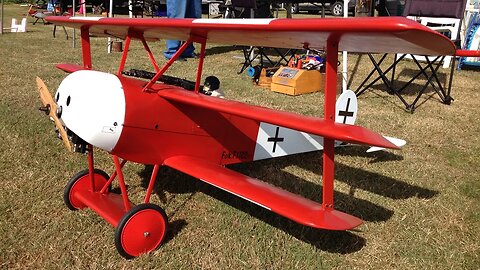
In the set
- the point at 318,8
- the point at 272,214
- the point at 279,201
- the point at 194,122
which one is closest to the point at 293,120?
the point at 279,201

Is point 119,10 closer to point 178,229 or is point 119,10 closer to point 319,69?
point 319,69

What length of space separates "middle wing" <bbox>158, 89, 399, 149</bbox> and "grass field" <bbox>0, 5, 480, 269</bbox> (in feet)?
3.70

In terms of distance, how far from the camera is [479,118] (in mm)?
6730

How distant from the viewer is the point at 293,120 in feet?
8.43

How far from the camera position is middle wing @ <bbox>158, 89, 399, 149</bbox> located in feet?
7.38

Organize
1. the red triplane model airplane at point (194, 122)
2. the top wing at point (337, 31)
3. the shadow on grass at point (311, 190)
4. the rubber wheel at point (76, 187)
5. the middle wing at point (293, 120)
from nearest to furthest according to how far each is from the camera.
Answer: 1. the top wing at point (337, 31)
2. the middle wing at point (293, 120)
3. the red triplane model airplane at point (194, 122)
4. the shadow on grass at point (311, 190)
5. the rubber wheel at point (76, 187)

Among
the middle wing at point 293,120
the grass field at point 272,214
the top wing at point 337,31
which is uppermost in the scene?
the top wing at point 337,31

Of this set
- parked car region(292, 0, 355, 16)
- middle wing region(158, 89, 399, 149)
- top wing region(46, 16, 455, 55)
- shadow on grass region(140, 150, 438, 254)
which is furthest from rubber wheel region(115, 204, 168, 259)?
parked car region(292, 0, 355, 16)

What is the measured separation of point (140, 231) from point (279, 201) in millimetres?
1115

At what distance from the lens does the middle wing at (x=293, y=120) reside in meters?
2.25

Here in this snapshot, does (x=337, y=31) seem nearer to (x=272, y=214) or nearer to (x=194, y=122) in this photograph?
(x=194, y=122)

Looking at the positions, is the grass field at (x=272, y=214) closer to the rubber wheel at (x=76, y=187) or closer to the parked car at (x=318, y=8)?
the rubber wheel at (x=76, y=187)

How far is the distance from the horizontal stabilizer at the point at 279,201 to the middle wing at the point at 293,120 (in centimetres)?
52

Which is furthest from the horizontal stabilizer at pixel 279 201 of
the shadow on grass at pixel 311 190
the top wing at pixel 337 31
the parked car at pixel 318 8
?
the parked car at pixel 318 8
